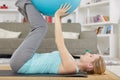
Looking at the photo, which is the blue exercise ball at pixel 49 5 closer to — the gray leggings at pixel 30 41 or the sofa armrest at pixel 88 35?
the gray leggings at pixel 30 41

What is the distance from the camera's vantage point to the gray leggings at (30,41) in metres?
2.34

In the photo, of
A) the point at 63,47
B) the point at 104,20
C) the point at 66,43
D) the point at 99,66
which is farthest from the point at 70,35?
the point at 63,47

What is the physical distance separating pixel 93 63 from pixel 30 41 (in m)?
0.57

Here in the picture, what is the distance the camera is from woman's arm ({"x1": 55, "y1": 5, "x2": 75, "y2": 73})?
87.4 inches

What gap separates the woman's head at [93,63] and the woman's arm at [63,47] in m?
0.14

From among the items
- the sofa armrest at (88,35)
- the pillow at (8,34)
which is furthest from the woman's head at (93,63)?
the pillow at (8,34)

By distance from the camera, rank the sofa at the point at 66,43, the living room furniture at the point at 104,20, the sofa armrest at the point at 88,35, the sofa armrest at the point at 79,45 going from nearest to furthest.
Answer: the sofa at the point at 66,43
the sofa armrest at the point at 79,45
the sofa armrest at the point at 88,35
the living room furniture at the point at 104,20

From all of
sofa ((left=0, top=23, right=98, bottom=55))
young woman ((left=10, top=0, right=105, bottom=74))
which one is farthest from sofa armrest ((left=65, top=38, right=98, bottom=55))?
young woman ((left=10, top=0, right=105, bottom=74))

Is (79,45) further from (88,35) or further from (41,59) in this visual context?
(41,59)

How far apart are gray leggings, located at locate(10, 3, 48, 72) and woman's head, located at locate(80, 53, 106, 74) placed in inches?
16.8

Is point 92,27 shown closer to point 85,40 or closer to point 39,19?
point 85,40

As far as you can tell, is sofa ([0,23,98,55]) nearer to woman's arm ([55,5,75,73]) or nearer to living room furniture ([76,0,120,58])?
living room furniture ([76,0,120,58])

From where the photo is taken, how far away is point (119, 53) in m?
5.75

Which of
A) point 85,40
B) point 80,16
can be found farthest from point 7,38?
point 80,16
